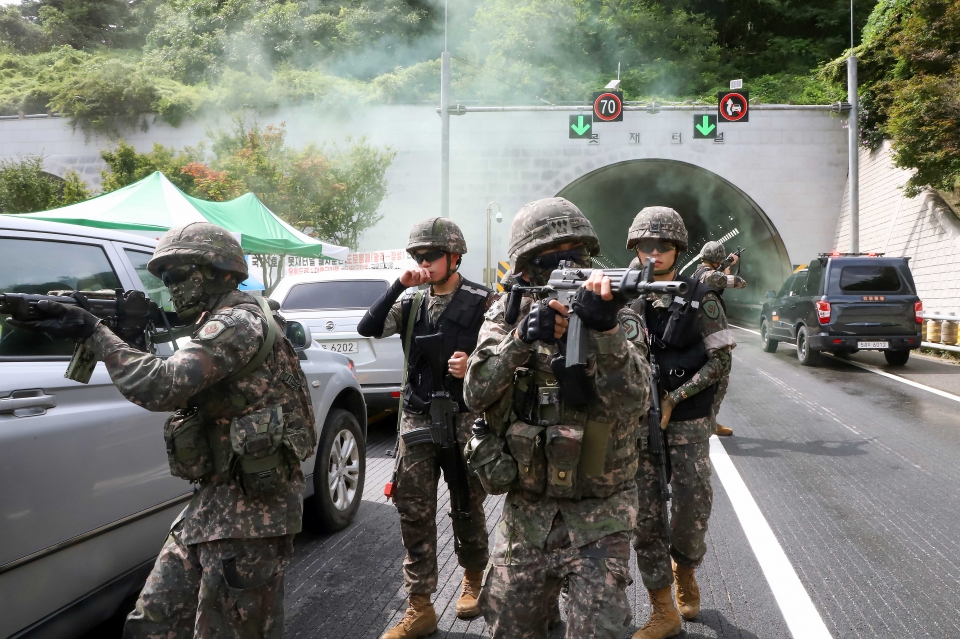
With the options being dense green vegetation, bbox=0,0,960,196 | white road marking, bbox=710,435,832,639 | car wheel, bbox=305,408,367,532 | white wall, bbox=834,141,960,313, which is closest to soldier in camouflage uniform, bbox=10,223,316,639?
car wheel, bbox=305,408,367,532

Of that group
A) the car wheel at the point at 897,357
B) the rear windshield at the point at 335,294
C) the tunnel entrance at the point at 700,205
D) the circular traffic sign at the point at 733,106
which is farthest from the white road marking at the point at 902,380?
the tunnel entrance at the point at 700,205

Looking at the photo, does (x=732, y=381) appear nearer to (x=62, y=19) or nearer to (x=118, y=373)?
(x=118, y=373)

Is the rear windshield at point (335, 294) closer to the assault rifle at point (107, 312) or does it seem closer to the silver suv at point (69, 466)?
the silver suv at point (69, 466)

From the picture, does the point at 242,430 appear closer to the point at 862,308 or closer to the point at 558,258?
the point at 558,258

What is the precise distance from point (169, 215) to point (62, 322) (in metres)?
7.99

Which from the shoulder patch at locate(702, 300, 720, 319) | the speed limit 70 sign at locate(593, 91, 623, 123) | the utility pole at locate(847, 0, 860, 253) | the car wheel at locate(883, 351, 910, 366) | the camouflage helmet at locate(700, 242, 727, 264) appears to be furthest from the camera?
the utility pole at locate(847, 0, 860, 253)

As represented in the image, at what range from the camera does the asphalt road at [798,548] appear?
371cm

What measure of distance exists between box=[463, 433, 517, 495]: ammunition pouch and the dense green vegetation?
24.8 m

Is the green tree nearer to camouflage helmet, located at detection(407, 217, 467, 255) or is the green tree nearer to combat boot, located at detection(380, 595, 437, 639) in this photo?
camouflage helmet, located at detection(407, 217, 467, 255)

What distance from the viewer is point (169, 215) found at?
32.2 feet

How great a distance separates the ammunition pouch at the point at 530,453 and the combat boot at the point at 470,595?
1.48 m

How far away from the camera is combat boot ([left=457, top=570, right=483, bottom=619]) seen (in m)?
3.78

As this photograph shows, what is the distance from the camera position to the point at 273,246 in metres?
11.7

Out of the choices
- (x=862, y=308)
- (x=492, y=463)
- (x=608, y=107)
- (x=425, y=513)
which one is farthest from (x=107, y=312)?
(x=608, y=107)
